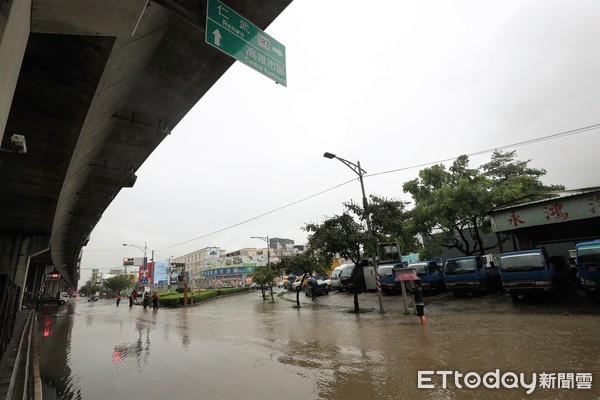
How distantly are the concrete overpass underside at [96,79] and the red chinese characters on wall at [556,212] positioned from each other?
56.6ft

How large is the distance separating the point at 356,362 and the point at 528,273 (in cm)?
1050

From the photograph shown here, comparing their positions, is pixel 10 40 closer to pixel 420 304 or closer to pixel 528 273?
pixel 420 304

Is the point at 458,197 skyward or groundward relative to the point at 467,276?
skyward

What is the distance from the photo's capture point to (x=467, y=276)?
54.9 feet

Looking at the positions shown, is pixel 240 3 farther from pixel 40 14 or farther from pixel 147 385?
pixel 147 385

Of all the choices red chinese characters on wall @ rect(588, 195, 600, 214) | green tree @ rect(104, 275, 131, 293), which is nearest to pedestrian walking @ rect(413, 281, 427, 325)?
red chinese characters on wall @ rect(588, 195, 600, 214)

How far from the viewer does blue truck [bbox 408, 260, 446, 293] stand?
20.0 m

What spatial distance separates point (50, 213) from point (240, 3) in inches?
621

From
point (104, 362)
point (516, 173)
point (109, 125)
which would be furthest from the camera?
point (516, 173)

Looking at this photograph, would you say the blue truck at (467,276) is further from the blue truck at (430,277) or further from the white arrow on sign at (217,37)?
the white arrow on sign at (217,37)

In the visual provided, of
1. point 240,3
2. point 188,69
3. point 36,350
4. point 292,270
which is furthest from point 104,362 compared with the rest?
point 292,270

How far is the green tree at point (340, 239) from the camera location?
16406 millimetres

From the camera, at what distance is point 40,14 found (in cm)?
378

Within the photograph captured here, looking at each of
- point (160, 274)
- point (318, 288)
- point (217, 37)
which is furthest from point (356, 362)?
point (160, 274)
